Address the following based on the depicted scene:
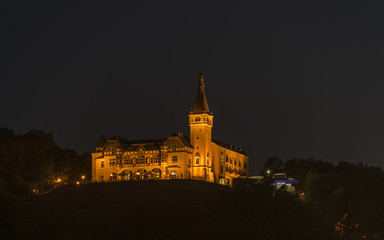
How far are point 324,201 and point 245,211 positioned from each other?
21.6 m

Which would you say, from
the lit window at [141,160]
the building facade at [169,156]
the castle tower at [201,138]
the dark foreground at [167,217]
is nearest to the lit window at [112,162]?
the building facade at [169,156]

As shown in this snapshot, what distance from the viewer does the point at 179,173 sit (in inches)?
4397

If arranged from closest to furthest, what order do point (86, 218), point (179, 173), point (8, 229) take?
point (8, 229) < point (86, 218) < point (179, 173)

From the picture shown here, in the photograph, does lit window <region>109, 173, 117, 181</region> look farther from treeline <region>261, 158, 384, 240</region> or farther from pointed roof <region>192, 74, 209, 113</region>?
treeline <region>261, 158, 384, 240</region>

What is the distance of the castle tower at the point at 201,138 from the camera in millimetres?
113812

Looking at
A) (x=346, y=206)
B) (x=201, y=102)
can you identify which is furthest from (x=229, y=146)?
(x=346, y=206)

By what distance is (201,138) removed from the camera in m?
115

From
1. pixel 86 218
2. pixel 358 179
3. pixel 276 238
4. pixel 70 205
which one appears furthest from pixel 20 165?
pixel 358 179

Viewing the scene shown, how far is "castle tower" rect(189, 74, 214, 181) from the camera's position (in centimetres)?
11381

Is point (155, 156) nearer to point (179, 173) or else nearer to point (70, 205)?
point (179, 173)

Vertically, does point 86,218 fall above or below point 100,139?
below

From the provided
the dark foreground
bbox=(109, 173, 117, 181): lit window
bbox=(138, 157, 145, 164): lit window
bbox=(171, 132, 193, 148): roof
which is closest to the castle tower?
bbox=(171, 132, 193, 148): roof

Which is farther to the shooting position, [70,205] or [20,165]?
[20,165]

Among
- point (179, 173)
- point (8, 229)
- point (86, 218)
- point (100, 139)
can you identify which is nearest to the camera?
point (8, 229)
